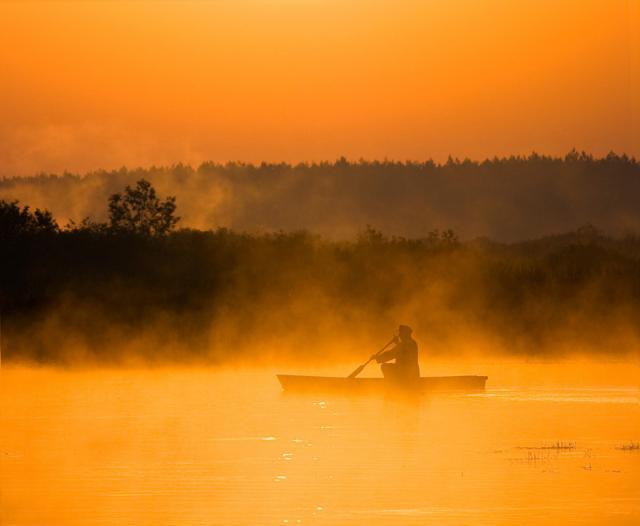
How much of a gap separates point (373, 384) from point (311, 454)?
27.6 feet

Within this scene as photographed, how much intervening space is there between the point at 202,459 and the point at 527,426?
6149 millimetres

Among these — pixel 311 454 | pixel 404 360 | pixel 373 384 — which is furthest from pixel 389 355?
pixel 311 454

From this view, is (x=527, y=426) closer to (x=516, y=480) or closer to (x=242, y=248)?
(x=516, y=480)

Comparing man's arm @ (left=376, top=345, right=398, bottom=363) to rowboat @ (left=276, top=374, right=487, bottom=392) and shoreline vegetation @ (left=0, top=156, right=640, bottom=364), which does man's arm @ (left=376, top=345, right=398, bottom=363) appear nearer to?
rowboat @ (left=276, top=374, right=487, bottom=392)

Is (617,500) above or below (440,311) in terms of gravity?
below

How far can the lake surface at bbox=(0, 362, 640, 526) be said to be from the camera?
16344 millimetres

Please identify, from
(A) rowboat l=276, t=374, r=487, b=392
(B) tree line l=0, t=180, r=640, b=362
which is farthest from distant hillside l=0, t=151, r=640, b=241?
(A) rowboat l=276, t=374, r=487, b=392

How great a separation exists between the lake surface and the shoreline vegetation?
960 cm

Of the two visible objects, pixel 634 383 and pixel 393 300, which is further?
pixel 393 300

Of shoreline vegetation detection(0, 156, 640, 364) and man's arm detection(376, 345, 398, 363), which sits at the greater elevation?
shoreline vegetation detection(0, 156, 640, 364)

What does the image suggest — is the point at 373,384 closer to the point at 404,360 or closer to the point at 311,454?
the point at 404,360

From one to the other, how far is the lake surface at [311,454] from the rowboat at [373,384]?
283 millimetres

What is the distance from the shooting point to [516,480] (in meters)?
18.4

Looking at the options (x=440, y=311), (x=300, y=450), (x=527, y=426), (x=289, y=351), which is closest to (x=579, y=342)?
(x=440, y=311)
